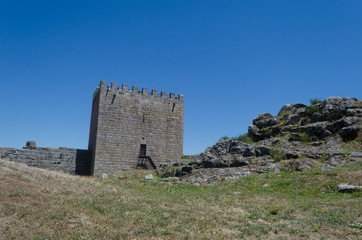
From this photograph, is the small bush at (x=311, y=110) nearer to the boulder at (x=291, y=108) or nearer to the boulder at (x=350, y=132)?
the boulder at (x=291, y=108)

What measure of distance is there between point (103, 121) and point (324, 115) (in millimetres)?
19399

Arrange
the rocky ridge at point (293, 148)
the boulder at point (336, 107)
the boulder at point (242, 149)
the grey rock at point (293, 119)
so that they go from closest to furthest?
1. the rocky ridge at point (293, 148)
2. the boulder at point (242, 149)
3. the boulder at point (336, 107)
4. the grey rock at point (293, 119)

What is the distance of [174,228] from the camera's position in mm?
8008

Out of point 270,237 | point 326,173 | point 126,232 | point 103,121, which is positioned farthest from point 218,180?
point 103,121

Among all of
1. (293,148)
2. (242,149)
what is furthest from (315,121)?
(242,149)

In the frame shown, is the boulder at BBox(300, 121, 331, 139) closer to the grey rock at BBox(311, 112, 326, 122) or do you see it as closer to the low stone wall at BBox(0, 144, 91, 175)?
the grey rock at BBox(311, 112, 326, 122)

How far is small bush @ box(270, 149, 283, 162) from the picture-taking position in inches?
718

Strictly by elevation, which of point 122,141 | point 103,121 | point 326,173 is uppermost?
point 103,121

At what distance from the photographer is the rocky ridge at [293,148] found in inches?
677

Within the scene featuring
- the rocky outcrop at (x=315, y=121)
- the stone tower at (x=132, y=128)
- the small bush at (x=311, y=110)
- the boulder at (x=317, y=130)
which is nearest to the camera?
the rocky outcrop at (x=315, y=121)

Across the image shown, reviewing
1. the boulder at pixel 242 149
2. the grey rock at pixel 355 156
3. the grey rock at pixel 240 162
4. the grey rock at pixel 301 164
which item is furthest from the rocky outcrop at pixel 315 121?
→ the grey rock at pixel 240 162

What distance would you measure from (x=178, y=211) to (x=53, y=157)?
19342 millimetres

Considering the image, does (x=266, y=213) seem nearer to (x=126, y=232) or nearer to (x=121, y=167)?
(x=126, y=232)

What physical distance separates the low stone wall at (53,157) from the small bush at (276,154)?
17.4m
